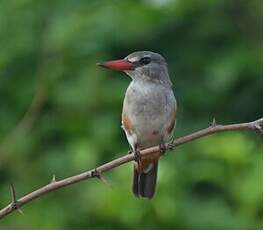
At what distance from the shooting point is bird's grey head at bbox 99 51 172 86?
456cm

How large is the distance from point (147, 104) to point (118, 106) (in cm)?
168

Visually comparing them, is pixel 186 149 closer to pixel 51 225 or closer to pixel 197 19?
pixel 51 225

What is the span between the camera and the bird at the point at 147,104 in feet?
14.8

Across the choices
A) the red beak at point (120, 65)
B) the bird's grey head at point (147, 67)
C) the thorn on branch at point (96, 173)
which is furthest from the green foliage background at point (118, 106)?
the thorn on branch at point (96, 173)

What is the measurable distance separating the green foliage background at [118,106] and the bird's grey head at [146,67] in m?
0.72

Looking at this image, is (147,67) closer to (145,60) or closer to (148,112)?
(145,60)

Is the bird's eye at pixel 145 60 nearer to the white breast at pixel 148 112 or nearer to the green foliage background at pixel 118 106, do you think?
the white breast at pixel 148 112

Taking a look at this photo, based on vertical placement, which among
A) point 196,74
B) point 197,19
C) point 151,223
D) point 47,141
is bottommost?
point 151,223

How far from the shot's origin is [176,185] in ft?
17.9

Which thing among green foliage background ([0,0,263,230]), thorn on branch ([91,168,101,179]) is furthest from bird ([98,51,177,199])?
thorn on branch ([91,168,101,179])

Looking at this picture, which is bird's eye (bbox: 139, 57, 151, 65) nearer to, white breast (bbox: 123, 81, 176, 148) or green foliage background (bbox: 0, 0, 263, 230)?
white breast (bbox: 123, 81, 176, 148)

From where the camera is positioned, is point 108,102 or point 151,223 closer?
point 151,223

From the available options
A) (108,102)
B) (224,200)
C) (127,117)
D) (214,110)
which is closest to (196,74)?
(214,110)

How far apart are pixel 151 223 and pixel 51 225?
72 centimetres
